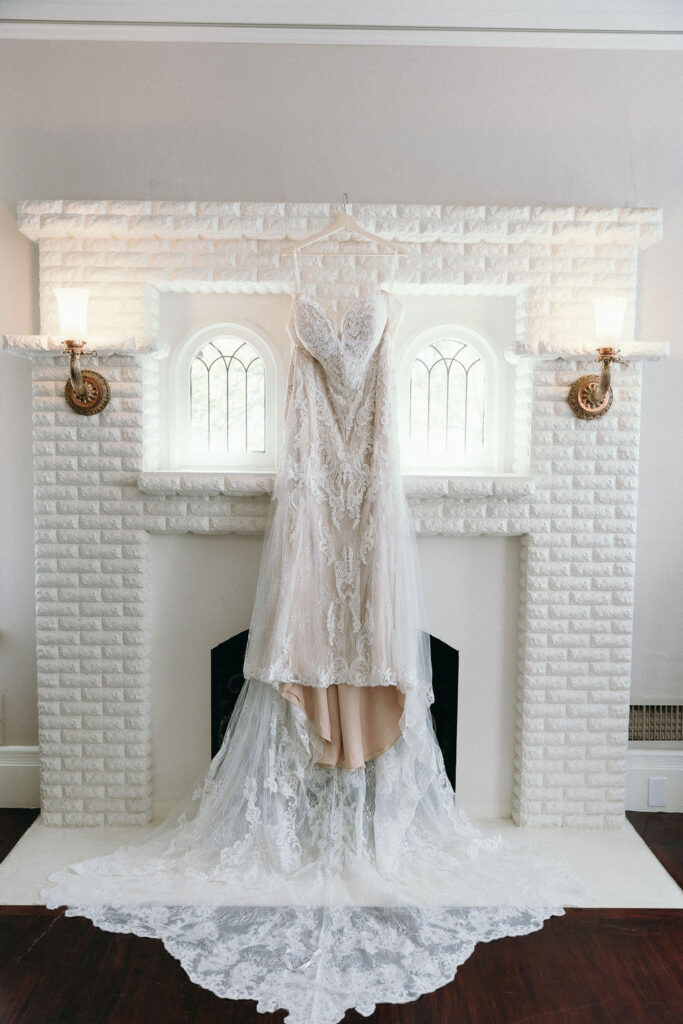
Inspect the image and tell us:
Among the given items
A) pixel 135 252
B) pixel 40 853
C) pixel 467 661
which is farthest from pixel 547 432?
pixel 40 853

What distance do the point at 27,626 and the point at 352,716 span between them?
4.83 feet

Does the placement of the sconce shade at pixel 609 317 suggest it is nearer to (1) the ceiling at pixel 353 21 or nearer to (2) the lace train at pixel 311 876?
(1) the ceiling at pixel 353 21

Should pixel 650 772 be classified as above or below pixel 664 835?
above

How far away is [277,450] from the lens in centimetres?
314

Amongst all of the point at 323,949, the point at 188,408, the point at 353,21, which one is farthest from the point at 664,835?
the point at 353,21

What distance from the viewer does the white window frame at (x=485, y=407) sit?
3.11 meters

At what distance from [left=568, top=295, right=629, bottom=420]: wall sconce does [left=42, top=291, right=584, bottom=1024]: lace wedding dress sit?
761mm

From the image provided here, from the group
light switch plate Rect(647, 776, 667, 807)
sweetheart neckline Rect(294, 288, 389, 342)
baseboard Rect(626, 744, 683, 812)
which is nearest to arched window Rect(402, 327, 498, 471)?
sweetheart neckline Rect(294, 288, 389, 342)

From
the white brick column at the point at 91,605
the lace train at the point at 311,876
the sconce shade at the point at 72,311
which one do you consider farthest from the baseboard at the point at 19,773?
the sconce shade at the point at 72,311

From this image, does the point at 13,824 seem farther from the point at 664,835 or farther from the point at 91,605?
the point at 664,835

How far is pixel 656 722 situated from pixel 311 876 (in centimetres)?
162

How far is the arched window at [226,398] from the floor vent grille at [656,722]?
6.45 feet

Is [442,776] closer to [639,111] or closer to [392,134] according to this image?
[392,134]

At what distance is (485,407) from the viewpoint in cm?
319
